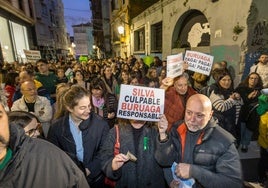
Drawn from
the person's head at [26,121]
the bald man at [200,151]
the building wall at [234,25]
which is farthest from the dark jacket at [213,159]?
the building wall at [234,25]

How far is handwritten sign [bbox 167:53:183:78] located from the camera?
4.79 metres

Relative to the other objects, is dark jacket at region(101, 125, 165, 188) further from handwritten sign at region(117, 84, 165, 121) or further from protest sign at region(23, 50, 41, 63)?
protest sign at region(23, 50, 41, 63)

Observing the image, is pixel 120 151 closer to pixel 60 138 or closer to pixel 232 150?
pixel 60 138

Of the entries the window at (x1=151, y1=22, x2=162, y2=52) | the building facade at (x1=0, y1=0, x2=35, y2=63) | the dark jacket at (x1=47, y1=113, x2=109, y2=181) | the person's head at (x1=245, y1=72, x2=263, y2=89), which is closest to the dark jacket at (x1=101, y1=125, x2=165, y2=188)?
the dark jacket at (x1=47, y1=113, x2=109, y2=181)

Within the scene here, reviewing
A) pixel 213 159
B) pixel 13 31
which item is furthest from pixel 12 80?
pixel 13 31

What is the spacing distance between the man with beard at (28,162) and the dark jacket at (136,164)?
1128 millimetres

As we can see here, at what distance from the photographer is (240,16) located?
6785mm

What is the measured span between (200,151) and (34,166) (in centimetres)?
148

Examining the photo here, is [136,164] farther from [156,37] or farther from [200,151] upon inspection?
[156,37]

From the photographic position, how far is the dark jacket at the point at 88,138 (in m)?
2.71

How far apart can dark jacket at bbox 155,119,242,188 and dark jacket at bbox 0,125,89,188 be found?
1124 mm

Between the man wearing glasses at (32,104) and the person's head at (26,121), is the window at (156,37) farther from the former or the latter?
the person's head at (26,121)

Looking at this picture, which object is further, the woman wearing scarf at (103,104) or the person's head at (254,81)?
the person's head at (254,81)

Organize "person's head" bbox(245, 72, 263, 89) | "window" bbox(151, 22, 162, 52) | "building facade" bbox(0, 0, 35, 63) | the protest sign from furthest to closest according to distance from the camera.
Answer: "building facade" bbox(0, 0, 35, 63), "window" bbox(151, 22, 162, 52), the protest sign, "person's head" bbox(245, 72, 263, 89)
